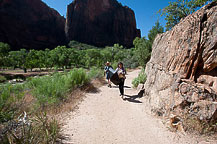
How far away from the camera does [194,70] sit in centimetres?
282

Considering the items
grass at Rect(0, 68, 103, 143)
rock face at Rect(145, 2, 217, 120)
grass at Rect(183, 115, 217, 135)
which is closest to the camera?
grass at Rect(0, 68, 103, 143)

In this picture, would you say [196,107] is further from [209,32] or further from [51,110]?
[51,110]

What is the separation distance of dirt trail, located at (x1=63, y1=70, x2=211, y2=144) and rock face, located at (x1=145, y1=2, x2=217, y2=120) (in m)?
0.63

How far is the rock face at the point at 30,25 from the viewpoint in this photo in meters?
50.6

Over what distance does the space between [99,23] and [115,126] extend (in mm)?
76957

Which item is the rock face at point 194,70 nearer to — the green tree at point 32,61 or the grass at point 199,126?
the grass at point 199,126

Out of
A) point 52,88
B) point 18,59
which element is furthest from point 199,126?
point 18,59

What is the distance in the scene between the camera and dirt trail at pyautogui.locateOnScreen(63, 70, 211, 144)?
2400mm

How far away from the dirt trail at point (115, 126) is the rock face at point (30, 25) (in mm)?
63215

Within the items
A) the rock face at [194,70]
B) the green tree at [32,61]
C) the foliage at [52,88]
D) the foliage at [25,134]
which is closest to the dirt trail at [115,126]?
the foliage at [25,134]

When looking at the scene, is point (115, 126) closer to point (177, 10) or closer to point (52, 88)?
point (52, 88)

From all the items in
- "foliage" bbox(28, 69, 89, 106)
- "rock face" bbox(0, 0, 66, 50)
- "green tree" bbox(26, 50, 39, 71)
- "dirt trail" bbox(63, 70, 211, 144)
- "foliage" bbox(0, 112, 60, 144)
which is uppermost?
"rock face" bbox(0, 0, 66, 50)

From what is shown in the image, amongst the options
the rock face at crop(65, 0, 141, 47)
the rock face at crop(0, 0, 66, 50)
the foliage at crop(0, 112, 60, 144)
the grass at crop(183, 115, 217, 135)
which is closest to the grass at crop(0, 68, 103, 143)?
the foliage at crop(0, 112, 60, 144)

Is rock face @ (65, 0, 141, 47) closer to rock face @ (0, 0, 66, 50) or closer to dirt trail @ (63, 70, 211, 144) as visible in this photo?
rock face @ (0, 0, 66, 50)
